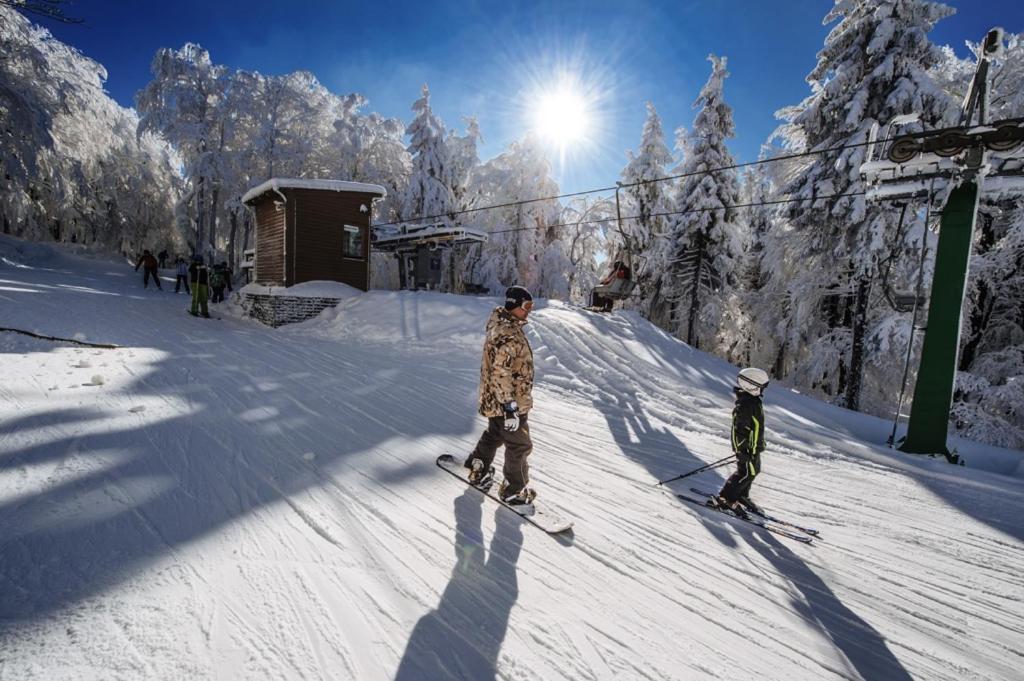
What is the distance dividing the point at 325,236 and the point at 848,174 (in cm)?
1718

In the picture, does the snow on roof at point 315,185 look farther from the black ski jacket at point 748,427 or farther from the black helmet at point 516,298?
the black ski jacket at point 748,427

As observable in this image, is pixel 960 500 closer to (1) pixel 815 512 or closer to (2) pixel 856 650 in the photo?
(1) pixel 815 512

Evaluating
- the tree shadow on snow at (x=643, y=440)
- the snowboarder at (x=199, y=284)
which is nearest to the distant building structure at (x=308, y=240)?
the snowboarder at (x=199, y=284)

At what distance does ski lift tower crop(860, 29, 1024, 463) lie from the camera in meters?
6.36

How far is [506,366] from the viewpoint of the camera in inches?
143

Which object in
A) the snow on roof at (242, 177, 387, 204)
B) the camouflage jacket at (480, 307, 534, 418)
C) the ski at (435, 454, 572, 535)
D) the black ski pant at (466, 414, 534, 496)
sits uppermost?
the snow on roof at (242, 177, 387, 204)

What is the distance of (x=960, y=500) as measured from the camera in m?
4.80

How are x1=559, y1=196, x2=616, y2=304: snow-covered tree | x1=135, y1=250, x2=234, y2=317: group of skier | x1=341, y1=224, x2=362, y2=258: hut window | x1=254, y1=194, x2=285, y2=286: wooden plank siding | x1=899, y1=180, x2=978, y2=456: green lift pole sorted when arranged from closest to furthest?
1. x1=899, y1=180, x2=978, y2=456: green lift pole
2. x1=135, y1=250, x2=234, y2=317: group of skier
3. x1=254, y1=194, x2=285, y2=286: wooden plank siding
4. x1=341, y1=224, x2=362, y2=258: hut window
5. x1=559, y1=196, x2=616, y2=304: snow-covered tree

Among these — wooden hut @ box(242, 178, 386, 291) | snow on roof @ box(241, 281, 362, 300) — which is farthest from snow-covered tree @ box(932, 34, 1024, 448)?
wooden hut @ box(242, 178, 386, 291)

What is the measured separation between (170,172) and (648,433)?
44039mm

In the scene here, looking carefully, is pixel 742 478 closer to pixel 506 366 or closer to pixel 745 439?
pixel 745 439

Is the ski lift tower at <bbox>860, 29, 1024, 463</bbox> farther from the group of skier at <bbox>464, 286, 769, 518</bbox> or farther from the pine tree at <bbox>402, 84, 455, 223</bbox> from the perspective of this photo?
the pine tree at <bbox>402, 84, 455, 223</bbox>

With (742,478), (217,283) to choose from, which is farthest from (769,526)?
(217,283)

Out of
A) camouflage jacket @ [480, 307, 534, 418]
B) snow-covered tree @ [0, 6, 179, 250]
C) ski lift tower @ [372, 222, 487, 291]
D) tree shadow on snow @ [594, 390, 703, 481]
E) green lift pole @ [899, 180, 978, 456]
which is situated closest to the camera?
camouflage jacket @ [480, 307, 534, 418]
